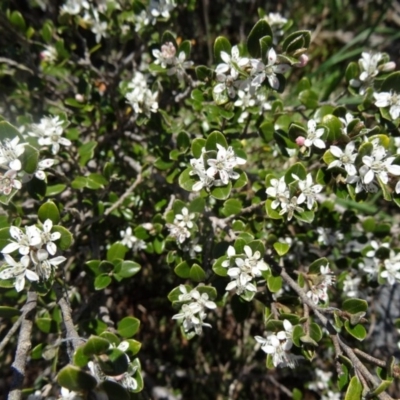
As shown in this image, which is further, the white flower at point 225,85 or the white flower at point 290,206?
the white flower at point 225,85

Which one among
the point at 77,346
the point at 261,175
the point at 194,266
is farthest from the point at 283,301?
the point at 77,346

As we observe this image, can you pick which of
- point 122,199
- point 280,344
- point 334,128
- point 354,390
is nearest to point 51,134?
point 122,199

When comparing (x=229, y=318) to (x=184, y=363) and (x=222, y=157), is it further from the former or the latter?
(x=222, y=157)

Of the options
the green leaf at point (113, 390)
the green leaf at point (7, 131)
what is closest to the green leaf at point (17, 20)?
the green leaf at point (7, 131)

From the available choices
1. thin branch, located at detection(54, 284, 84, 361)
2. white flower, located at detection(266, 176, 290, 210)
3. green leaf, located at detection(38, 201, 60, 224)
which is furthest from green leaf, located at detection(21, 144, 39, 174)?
white flower, located at detection(266, 176, 290, 210)

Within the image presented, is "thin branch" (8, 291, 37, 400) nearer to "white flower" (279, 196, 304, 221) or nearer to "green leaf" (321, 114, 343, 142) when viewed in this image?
"white flower" (279, 196, 304, 221)

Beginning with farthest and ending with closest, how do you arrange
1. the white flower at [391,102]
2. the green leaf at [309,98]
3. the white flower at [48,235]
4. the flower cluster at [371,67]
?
1. the green leaf at [309,98]
2. the flower cluster at [371,67]
3. the white flower at [391,102]
4. the white flower at [48,235]

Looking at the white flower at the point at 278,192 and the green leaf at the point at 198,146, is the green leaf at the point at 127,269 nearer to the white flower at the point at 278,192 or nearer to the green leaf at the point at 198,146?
the green leaf at the point at 198,146

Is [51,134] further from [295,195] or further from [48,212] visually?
[295,195]
